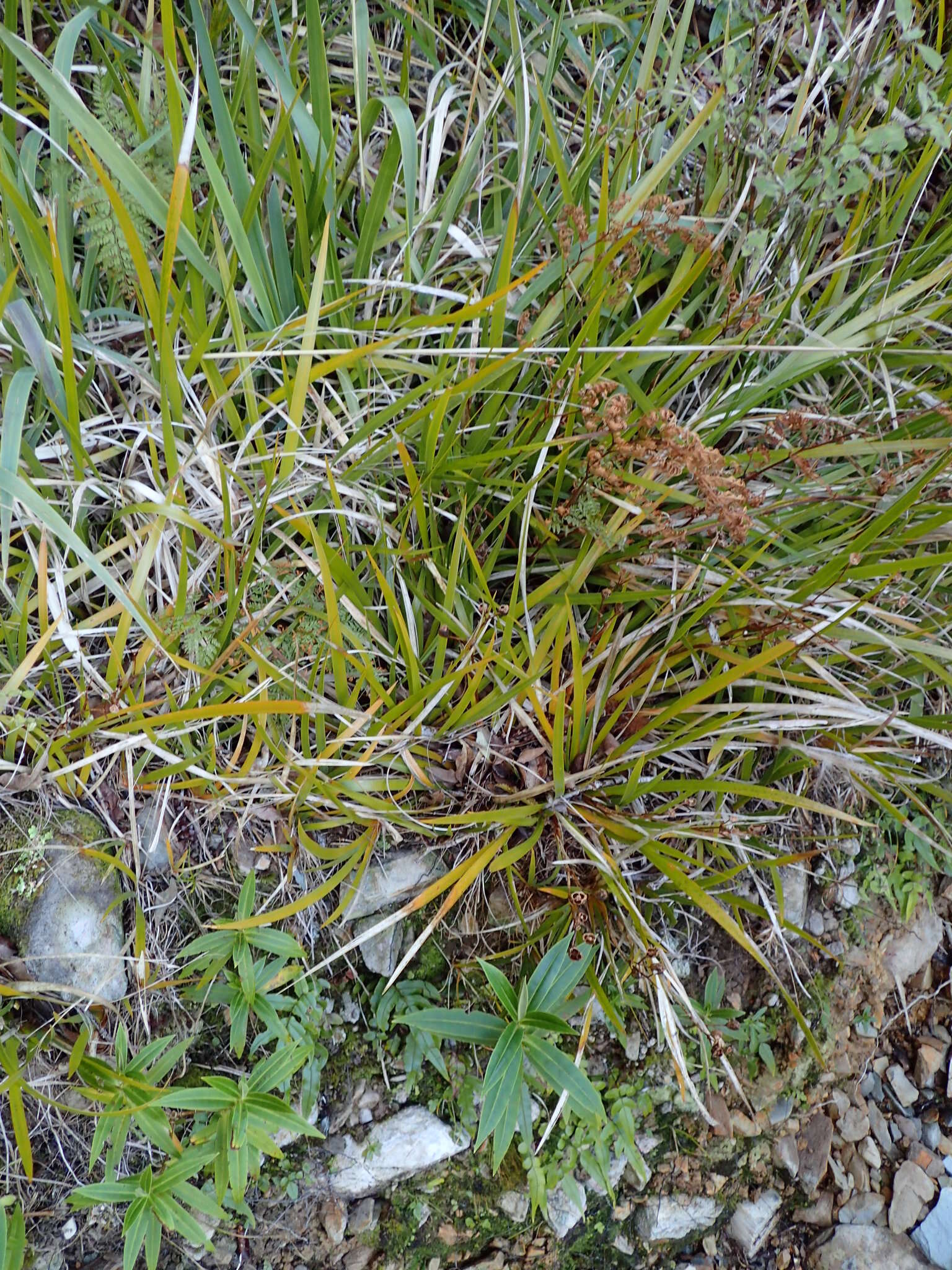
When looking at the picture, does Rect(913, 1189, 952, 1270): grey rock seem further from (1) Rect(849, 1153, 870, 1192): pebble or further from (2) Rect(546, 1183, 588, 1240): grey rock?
(2) Rect(546, 1183, 588, 1240): grey rock

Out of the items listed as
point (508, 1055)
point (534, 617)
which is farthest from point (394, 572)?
point (508, 1055)

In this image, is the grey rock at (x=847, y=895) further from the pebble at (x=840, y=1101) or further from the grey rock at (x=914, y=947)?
the pebble at (x=840, y=1101)

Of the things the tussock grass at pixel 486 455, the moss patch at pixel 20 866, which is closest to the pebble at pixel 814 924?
the tussock grass at pixel 486 455

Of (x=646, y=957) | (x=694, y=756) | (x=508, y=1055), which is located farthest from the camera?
(x=694, y=756)

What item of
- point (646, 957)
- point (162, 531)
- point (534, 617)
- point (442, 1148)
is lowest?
point (442, 1148)

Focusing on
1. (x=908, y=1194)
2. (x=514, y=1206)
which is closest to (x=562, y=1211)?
(x=514, y=1206)

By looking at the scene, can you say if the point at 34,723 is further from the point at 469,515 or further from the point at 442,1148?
the point at 442,1148

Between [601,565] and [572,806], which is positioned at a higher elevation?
[601,565]

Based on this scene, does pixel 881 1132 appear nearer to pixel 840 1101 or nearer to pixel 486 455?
pixel 840 1101
